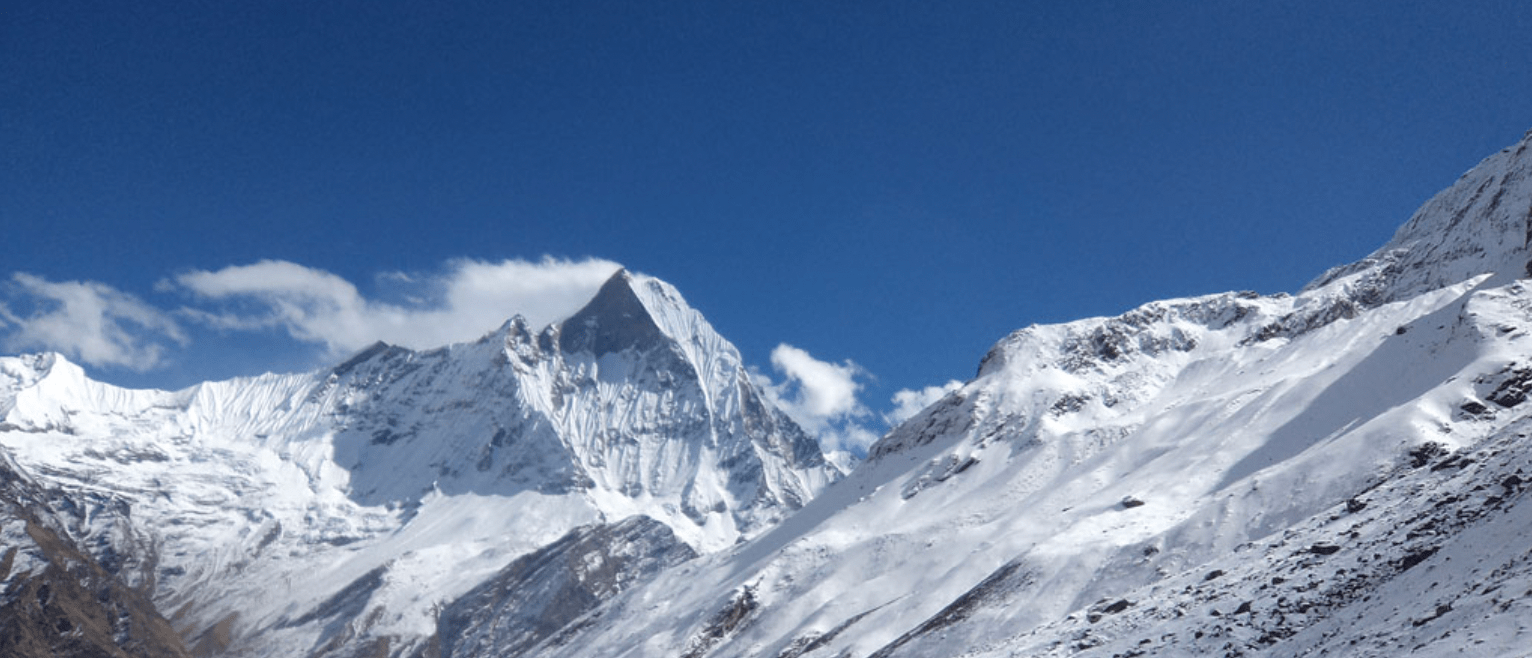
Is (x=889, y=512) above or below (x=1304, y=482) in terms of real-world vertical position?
above

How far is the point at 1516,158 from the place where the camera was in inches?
6993

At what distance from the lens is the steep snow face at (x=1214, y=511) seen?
41.8 m

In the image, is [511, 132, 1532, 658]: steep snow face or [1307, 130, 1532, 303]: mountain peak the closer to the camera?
[511, 132, 1532, 658]: steep snow face

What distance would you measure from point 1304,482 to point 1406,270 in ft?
402

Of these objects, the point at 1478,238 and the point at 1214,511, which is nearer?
the point at 1214,511

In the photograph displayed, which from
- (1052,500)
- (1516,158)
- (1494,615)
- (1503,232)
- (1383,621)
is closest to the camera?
(1494,615)

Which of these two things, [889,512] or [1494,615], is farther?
[889,512]

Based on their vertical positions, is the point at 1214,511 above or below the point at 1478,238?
below

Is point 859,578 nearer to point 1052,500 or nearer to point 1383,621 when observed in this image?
point 1052,500

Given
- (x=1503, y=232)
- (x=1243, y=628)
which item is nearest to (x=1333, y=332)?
(x=1503, y=232)

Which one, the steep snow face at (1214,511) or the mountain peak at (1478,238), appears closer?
the steep snow face at (1214,511)

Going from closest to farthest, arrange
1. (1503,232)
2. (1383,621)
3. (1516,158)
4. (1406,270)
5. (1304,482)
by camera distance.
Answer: (1383,621), (1304,482), (1503,232), (1516,158), (1406,270)

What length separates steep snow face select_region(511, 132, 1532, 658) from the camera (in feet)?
137

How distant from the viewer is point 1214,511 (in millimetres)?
88812
